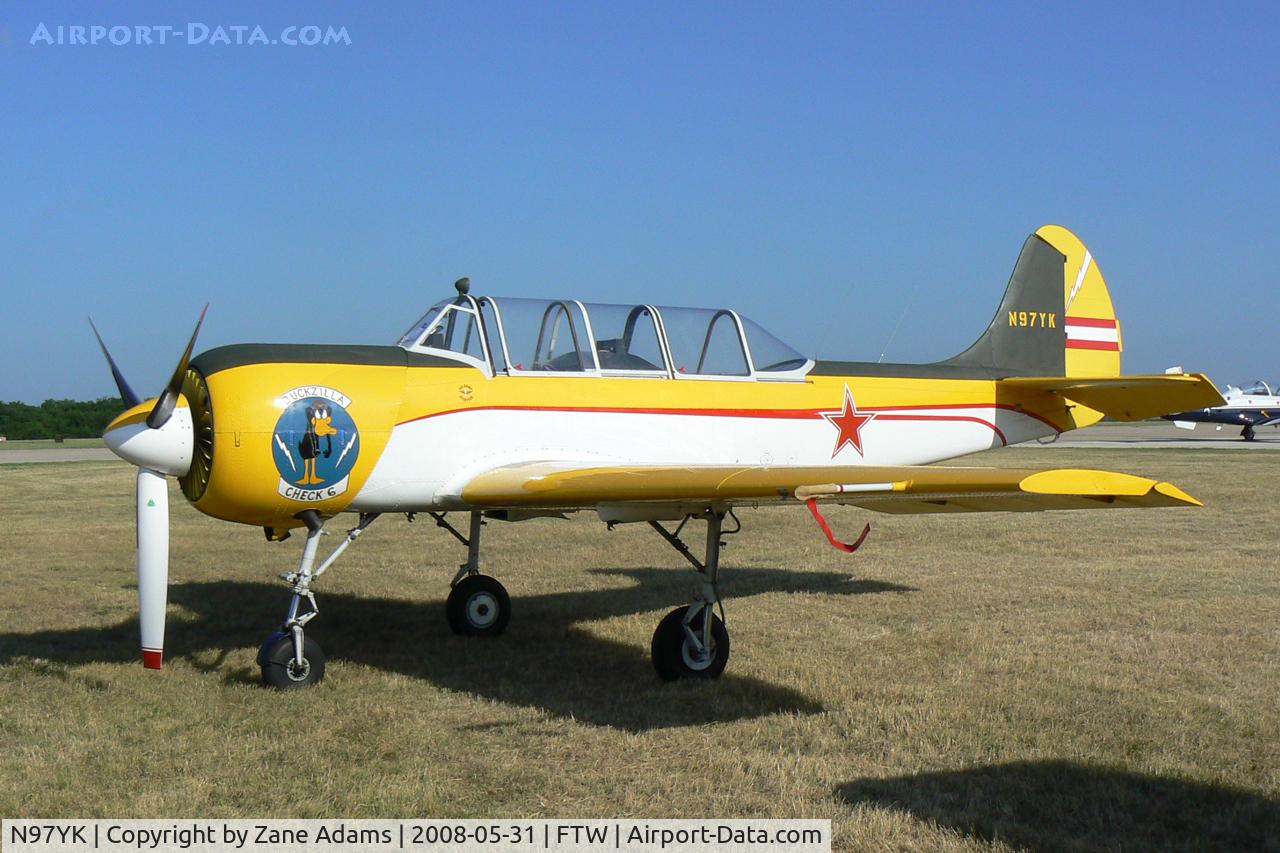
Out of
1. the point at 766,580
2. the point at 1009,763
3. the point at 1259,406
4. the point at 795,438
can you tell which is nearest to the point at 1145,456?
the point at 1259,406

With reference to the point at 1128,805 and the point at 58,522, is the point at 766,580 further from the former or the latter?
the point at 58,522

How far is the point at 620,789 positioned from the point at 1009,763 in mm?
1750

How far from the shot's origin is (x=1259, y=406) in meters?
42.1

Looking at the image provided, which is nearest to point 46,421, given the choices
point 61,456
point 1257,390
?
point 61,456

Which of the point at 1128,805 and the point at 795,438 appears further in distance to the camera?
the point at 795,438

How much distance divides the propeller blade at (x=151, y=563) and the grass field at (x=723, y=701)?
32cm

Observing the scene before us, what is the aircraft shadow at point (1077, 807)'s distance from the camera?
409 cm

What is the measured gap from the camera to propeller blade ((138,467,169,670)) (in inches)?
245

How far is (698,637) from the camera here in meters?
6.61

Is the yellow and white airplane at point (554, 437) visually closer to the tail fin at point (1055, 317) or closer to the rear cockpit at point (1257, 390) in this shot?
the tail fin at point (1055, 317)

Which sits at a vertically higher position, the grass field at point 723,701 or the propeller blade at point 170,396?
the propeller blade at point 170,396

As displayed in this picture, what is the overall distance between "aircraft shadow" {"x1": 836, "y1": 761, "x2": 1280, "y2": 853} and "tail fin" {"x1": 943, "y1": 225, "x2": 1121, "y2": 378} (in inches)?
230

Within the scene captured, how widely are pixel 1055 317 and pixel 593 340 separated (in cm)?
526

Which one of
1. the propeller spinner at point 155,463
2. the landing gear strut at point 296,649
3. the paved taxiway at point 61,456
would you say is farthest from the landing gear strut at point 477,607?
the paved taxiway at point 61,456
